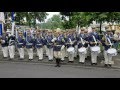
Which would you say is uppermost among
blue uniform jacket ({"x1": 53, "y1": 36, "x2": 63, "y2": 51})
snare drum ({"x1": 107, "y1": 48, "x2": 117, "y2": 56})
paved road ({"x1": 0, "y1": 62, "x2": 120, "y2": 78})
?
blue uniform jacket ({"x1": 53, "y1": 36, "x2": 63, "y2": 51})

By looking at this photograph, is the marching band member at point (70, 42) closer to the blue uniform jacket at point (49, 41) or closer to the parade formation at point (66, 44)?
the parade formation at point (66, 44)

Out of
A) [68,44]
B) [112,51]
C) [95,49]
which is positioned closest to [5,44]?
[68,44]

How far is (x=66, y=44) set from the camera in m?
18.1

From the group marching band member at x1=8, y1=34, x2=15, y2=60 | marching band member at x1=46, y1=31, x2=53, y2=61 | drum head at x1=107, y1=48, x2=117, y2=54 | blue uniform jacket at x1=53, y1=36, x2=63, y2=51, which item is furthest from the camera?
marching band member at x1=8, y1=34, x2=15, y2=60

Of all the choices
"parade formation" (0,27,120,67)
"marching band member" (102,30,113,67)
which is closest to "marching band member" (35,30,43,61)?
"parade formation" (0,27,120,67)

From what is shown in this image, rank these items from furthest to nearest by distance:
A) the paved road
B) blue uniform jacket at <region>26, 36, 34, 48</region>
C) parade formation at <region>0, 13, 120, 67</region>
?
blue uniform jacket at <region>26, 36, 34, 48</region> → parade formation at <region>0, 13, 120, 67</region> → the paved road

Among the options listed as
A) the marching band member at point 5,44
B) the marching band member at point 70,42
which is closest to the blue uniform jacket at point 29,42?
the marching band member at point 5,44

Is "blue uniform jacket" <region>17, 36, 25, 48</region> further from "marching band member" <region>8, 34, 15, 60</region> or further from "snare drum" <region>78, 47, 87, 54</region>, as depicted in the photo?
"snare drum" <region>78, 47, 87, 54</region>

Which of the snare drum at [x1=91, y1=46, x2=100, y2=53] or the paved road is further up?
the snare drum at [x1=91, y1=46, x2=100, y2=53]

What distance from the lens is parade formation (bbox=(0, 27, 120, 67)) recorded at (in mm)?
16641

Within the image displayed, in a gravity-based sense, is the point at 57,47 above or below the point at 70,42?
below

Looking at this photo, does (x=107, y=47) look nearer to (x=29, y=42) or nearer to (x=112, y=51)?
(x=112, y=51)
